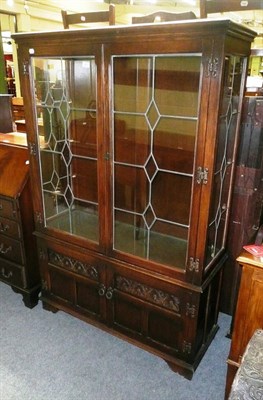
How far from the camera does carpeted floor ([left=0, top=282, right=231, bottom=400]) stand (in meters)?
1.69

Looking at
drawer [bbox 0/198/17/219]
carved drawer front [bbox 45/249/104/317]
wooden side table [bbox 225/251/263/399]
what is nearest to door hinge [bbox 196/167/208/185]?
wooden side table [bbox 225/251/263/399]

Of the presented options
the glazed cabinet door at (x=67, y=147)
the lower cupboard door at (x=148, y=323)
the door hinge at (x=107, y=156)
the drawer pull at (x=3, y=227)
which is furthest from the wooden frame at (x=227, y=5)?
the drawer pull at (x=3, y=227)

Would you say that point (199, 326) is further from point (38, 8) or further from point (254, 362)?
point (38, 8)

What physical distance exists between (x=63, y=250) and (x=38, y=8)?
5511 millimetres

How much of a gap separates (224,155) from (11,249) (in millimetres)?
1583

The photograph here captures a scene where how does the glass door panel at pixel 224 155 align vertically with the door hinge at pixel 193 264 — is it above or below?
above

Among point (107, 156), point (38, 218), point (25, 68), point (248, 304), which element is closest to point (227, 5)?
point (107, 156)

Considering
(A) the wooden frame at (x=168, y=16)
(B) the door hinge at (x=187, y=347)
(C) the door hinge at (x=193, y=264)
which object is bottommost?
(B) the door hinge at (x=187, y=347)

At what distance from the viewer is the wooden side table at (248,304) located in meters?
1.38

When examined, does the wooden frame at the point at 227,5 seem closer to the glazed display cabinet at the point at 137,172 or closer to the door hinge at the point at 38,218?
the glazed display cabinet at the point at 137,172

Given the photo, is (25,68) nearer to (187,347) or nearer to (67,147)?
(67,147)

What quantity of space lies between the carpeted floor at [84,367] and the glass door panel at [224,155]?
2.27ft

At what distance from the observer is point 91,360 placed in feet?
6.19

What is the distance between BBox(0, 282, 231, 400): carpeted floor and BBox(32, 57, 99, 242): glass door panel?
0.69 m
